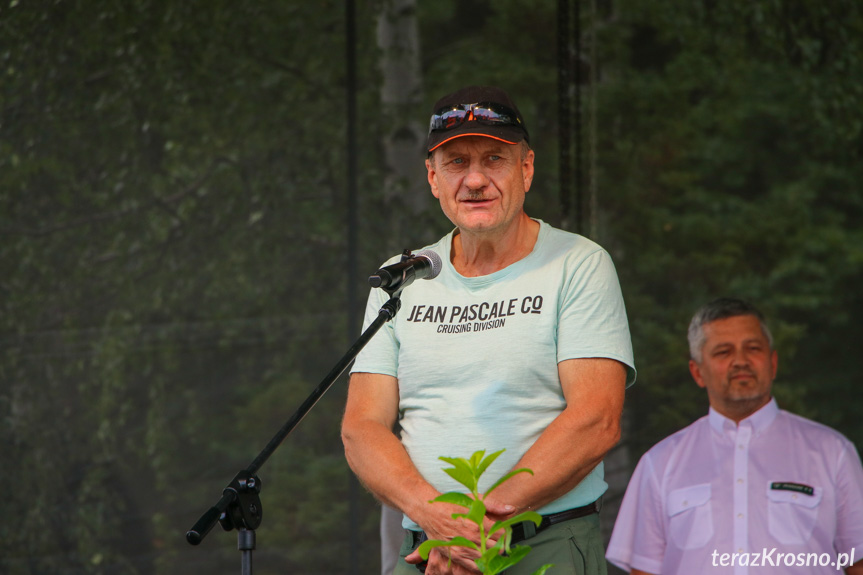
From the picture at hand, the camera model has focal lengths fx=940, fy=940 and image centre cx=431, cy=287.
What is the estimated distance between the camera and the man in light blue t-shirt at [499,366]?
1628 mm

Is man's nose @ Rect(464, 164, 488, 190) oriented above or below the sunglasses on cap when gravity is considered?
below

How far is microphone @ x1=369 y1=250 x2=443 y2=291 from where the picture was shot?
1.52 m

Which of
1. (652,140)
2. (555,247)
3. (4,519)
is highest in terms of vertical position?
(652,140)

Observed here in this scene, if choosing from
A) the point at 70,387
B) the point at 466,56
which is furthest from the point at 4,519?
the point at 466,56

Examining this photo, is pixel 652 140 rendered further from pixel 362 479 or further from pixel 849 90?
pixel 362 479

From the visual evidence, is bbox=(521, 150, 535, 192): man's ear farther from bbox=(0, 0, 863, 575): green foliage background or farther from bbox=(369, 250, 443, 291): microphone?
bbox=(0, 0, 863, 575): green foliage background

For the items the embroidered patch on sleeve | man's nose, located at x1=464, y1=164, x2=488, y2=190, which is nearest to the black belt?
man's nose, located at x1=464, y1=164, x2=488, y2=190

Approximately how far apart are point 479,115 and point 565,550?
80cm

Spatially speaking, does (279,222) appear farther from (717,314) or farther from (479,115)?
(479,115)

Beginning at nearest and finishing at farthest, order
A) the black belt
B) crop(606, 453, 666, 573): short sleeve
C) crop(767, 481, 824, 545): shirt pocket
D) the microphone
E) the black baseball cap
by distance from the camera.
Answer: the microphone < the black belt < the black baseball cap < crop(767, 481, 824, 545): shirt pocket < crop(606, 453, 666, 573): short sleeve

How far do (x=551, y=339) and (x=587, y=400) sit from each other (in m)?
0.13

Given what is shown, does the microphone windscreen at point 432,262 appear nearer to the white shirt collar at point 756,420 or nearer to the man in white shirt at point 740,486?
the man in white shirt at point 740,486

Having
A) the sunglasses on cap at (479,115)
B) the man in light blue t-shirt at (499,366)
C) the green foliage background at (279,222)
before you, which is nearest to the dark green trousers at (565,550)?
the man in light blue t-shirt at (499,366)

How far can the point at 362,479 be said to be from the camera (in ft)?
5.79
